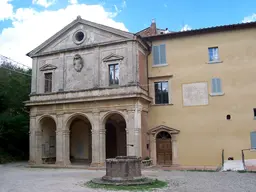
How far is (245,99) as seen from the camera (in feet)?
77.5

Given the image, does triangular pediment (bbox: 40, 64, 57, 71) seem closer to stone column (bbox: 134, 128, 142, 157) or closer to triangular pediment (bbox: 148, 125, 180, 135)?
stone column (bbox: 134, 128, 142, 157)

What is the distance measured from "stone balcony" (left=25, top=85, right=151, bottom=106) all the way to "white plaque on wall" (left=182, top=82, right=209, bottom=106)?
2.95m

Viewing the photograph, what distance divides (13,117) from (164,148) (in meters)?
14.9

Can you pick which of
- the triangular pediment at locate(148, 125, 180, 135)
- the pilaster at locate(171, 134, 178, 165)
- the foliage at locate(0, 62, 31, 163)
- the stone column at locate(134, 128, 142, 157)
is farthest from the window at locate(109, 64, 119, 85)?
the foliage at locate(0, 62, 31, 163)

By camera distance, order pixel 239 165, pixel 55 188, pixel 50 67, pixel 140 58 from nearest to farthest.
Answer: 1. pixel 55 188
2. pixel 239 165
3. pixel 140 58
4. pixel 50 67

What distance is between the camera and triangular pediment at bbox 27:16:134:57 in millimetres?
25347

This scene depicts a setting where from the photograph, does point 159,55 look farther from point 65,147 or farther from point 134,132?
point 65,147

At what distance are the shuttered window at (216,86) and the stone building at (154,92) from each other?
7cm

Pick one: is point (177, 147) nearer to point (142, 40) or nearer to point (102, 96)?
point (102, 96)

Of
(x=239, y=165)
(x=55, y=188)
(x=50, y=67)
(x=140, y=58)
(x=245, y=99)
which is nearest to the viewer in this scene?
(x=55, y=188)

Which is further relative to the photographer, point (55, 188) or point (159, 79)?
point (159, 79)

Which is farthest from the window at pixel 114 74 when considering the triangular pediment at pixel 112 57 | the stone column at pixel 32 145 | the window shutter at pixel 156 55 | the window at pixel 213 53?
the stone column at pixel 32 145

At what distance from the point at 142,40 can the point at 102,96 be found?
18.5ft

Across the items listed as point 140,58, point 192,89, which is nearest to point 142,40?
point 140,58
